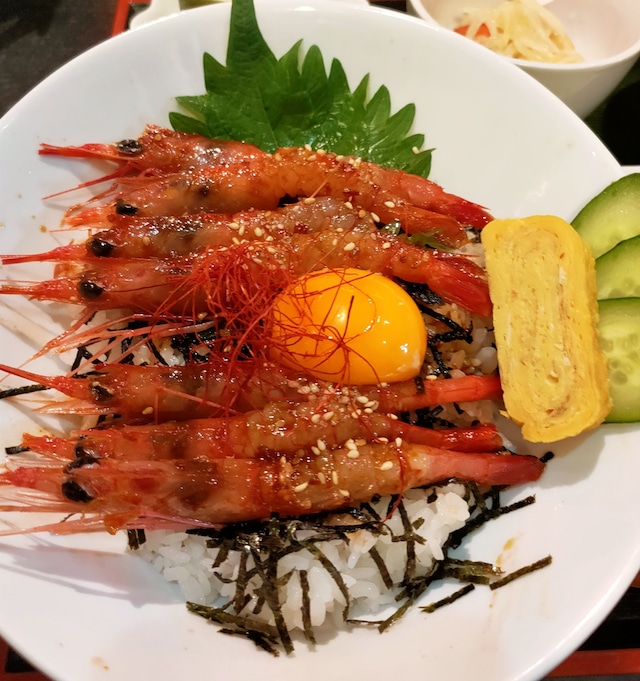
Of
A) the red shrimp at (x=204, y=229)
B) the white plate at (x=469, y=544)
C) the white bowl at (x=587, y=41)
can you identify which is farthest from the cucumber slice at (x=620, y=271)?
the white bowl at (x=587, y=41)

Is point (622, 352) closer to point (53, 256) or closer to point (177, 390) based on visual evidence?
point (177, 390)

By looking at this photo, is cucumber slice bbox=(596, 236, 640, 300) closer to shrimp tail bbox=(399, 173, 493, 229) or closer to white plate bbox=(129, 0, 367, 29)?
shrimp tail bbox=(399, 173, 493, 229)

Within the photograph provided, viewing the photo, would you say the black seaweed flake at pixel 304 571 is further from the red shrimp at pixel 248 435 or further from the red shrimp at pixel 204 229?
the red shrimp at pixel 204 229

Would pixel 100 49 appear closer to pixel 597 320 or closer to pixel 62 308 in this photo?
pixel 62 308

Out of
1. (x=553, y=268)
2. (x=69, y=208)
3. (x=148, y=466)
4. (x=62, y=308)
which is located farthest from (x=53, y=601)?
(x=553, y=268)

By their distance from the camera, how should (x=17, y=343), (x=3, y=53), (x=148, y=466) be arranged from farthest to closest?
(x=3, y=53), (x=17, y=343), (x=148, y=466)

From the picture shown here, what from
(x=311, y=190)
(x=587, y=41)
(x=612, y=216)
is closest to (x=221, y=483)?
(x=311, y=190)

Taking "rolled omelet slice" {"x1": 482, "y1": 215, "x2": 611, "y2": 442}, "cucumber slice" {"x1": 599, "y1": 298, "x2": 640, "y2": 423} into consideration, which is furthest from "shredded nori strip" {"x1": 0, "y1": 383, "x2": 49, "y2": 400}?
"cucumber slice" {"x1": 599, "y1": 298, "x2": 640, "y2": 423}
